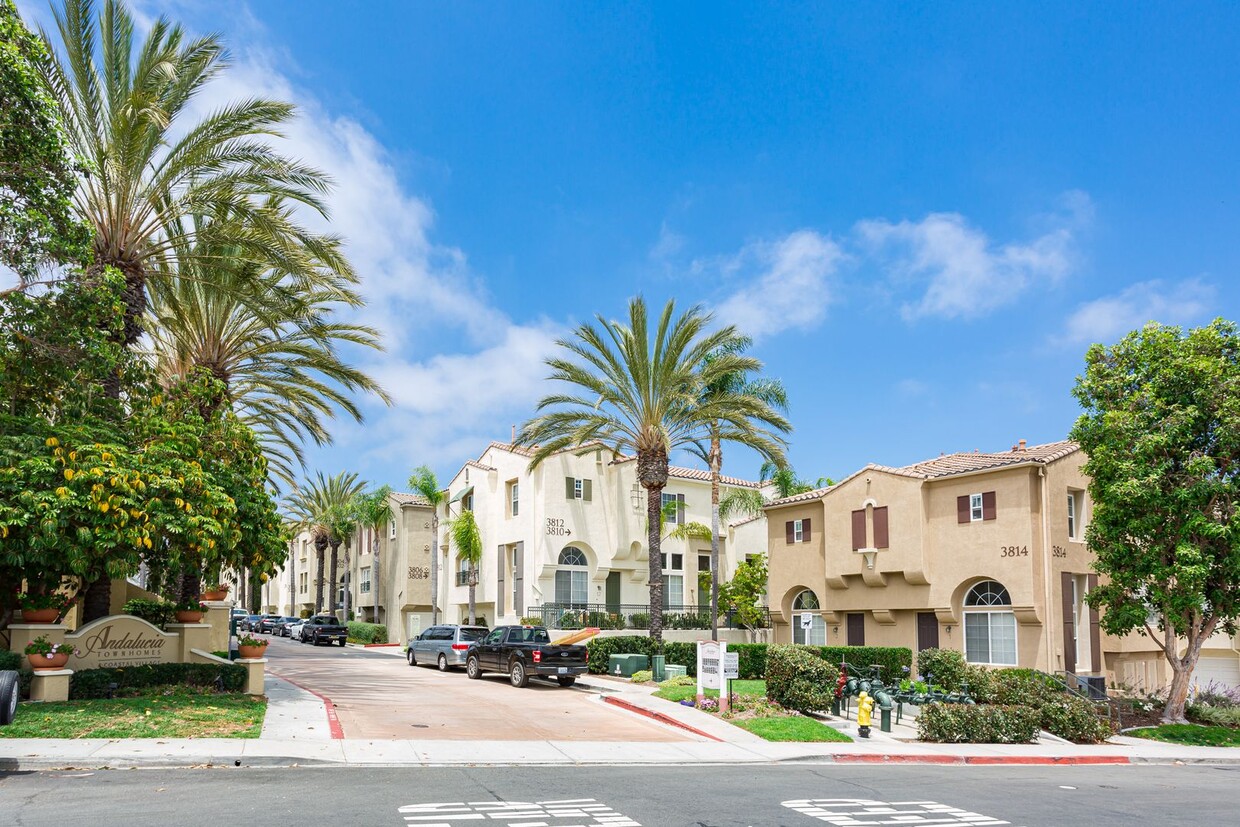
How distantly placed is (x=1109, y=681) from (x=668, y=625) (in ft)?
59.5

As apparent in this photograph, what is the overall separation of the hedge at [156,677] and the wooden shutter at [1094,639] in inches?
981

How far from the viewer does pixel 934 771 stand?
15.7m

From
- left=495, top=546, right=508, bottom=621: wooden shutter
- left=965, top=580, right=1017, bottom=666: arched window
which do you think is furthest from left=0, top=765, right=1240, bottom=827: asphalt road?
left=495, top=546, right=508, bottom=621: wooden shutter

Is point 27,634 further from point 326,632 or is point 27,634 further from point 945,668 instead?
point 326,632

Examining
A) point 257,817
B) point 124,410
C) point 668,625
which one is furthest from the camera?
point 668,625

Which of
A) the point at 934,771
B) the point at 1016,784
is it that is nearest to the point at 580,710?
the point at 934,771

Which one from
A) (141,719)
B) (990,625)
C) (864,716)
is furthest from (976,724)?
(141,719)

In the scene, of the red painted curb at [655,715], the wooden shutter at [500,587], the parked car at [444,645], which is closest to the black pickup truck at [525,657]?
the parked car at [444,645]

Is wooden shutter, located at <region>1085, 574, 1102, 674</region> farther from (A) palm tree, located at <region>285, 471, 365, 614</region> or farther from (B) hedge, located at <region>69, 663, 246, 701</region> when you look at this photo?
(A) palm tree, located at <region>285, 471, 365, 614</region>

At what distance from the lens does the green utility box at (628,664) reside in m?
30.3

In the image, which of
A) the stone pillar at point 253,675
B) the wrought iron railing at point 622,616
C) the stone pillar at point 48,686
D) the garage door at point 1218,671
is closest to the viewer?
the stone pillar at point 48,686

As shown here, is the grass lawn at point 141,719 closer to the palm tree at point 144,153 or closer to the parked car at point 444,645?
the palm tree at point 144,153

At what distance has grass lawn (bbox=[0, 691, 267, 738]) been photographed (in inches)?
581

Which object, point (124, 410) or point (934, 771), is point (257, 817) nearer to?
point (934, 771)
